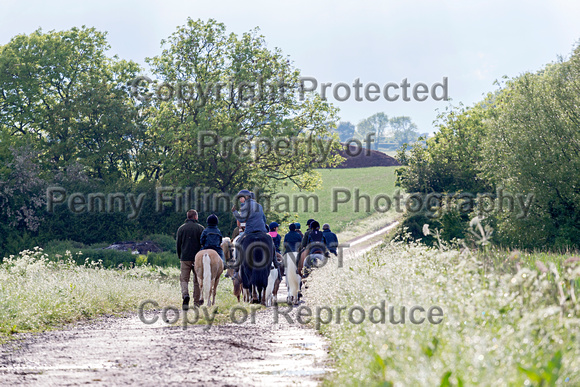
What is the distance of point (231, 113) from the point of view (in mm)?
39531

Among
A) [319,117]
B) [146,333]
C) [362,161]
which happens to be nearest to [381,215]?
[319,117]

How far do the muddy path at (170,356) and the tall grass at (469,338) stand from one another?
55 centimetres

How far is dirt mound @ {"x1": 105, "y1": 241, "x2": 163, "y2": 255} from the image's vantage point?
113 ft

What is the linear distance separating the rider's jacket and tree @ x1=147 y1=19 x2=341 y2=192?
2351cm

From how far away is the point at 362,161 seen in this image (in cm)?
12031

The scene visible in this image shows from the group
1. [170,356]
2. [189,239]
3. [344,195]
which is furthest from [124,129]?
[344,195]

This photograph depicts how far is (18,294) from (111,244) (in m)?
23.9

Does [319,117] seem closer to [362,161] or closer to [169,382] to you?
[169,382]

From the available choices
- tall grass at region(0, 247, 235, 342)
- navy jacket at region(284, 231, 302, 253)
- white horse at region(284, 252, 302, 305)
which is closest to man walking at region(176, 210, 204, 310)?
tall grass at region(0, 247, 235, 342)

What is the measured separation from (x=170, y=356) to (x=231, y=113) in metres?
32.9

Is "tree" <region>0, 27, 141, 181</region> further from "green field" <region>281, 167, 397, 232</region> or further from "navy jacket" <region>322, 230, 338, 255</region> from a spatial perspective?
"navy jacket" <region>322, 230, 338, 255</region>

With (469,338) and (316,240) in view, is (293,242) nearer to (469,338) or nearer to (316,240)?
(316,240)

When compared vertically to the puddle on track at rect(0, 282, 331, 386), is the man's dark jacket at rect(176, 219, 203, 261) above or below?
above

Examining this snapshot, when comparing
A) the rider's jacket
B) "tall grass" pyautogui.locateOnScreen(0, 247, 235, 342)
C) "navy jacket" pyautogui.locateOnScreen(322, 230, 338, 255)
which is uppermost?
the rider's jacket
